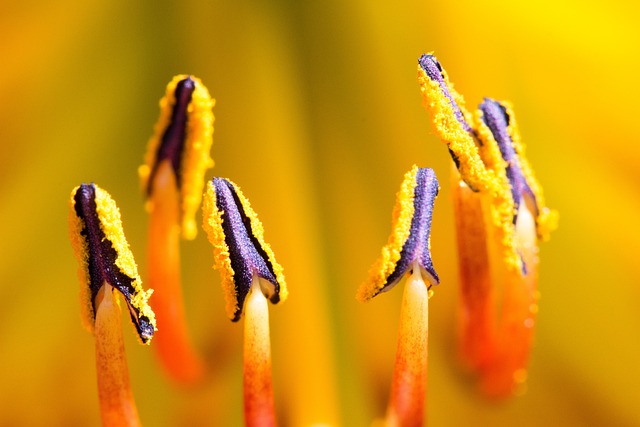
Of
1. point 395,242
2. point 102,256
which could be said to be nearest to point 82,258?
point 102,256

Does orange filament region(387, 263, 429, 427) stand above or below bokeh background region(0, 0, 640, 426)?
below

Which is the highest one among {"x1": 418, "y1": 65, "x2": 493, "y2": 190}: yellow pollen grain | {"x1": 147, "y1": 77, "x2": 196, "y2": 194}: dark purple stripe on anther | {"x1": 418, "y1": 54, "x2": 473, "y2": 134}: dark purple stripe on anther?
{"x1": 147, "y1": 77, "x2": 196, "y2": 194}: dark purple stripe on anther

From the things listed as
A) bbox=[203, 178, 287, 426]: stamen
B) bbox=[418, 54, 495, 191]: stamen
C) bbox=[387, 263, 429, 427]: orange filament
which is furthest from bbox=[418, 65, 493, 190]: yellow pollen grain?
bbox=[203, 178, 287, 426]: stamen

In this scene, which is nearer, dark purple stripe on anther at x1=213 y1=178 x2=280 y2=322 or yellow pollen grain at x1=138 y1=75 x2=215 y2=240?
dark purple stripe on anther at x1=213 y1=178 x2=280 y2=322

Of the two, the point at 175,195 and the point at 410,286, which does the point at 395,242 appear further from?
the point at 175,195

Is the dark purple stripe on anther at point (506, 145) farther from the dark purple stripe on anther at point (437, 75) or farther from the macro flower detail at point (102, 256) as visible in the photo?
the macro flower detail at point (102, 256)

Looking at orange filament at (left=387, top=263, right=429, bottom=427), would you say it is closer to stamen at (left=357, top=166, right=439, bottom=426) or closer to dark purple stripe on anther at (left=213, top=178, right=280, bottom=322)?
stamen at (left=357, top=166, right=439, bottom=426)
